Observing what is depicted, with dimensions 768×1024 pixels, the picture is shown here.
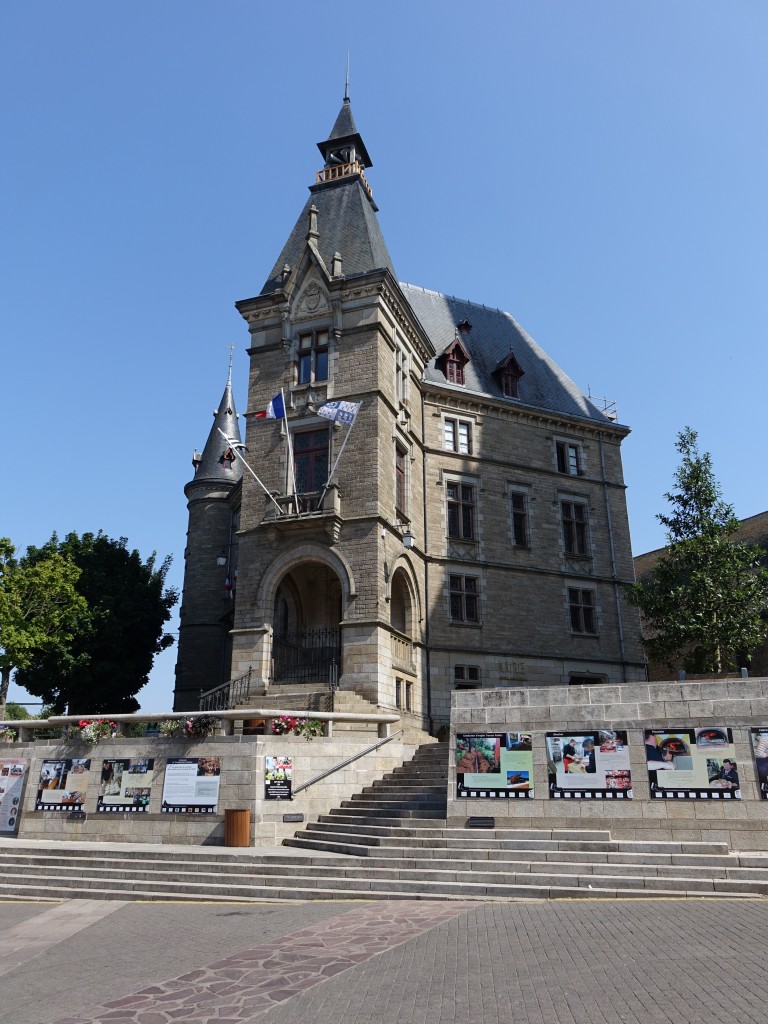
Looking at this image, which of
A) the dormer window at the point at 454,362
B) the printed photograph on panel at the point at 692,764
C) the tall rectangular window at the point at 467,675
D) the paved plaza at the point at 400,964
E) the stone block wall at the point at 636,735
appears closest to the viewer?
the paved plaza at the point at 400,964

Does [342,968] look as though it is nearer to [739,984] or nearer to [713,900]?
[739,984]

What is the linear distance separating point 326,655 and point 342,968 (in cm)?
1558

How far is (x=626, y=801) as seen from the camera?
1372 centimetres

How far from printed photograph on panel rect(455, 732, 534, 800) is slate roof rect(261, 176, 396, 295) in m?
17.2

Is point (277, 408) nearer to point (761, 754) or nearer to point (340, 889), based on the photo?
point (340, 889)

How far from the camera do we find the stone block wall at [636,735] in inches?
520

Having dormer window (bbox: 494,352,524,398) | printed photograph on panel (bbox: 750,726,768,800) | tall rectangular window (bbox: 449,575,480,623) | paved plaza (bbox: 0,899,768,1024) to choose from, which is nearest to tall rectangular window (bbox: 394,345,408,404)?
dormer window (bbox: 494,352,524,398)

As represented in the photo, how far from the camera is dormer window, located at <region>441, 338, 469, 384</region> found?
30719mm

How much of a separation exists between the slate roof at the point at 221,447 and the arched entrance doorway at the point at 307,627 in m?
10.0

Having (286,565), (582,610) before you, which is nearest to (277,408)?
(286,565)

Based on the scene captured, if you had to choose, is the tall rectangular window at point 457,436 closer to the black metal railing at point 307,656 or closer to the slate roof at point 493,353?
the slate roof at point 493,353

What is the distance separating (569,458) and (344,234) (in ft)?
42.0

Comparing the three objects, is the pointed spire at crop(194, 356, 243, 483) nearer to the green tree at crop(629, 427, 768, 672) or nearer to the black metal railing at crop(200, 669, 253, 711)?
the black metal railing at crop(200, 669, 253, 711)

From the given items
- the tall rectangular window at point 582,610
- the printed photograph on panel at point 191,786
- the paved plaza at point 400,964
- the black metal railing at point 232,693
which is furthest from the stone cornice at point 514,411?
the paved plaza at point 400,964
